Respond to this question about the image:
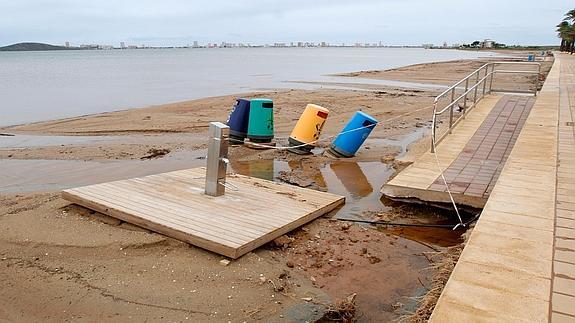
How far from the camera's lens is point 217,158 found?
18.2 ft

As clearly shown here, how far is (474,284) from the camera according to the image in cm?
301

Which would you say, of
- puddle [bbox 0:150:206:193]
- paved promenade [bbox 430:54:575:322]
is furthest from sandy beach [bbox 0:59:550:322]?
paved promenade [bbox 430:54:575:322]

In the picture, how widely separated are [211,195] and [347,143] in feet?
12.9

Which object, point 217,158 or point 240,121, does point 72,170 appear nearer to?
point 240,121

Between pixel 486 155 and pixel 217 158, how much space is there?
444cm

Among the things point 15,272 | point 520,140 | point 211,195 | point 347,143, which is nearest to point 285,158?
point 347,143

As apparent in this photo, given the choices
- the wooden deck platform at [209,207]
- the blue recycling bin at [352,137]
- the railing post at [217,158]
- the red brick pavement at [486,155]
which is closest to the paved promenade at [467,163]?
the red brick pavement at [486,155]

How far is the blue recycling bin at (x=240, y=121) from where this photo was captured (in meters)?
9.86

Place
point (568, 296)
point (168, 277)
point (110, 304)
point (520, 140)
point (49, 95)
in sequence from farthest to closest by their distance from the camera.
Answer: point (49, 95)
point (520, 140)
point (168, 277)
point (110, 304)
point (568, 296)

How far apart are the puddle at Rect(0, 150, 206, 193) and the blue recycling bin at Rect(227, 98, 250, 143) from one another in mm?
824

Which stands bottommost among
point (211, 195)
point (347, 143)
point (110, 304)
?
point (110, 304)

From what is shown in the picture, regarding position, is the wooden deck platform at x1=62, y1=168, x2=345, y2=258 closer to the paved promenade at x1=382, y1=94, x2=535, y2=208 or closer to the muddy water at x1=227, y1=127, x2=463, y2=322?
the muddy water at x1=227, y1=127, x2=463, y2=322

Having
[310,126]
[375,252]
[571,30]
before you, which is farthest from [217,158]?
[571,30]

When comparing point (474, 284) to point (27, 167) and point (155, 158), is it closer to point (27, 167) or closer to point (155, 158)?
point (155, 158)
